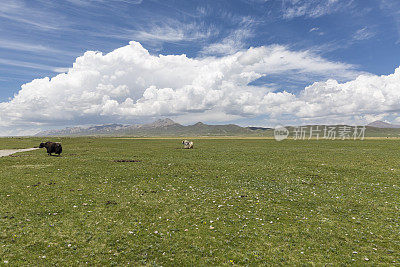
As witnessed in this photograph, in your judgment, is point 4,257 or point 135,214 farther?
point 135,214

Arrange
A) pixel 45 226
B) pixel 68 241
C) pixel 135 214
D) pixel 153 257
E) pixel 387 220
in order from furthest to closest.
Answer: pixel 135 214 → pixel 387 220 → pixel 45 226 → pixel 68 241 → pixel 153 257

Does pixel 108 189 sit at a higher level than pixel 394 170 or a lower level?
lower

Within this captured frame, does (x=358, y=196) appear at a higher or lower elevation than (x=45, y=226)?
higher

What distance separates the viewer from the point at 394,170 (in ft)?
92.7

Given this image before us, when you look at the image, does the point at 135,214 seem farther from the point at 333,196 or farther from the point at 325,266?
the point at 333,196

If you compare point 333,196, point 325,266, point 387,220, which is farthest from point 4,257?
point 333,196

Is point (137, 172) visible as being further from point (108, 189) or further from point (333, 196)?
point (333, 196)

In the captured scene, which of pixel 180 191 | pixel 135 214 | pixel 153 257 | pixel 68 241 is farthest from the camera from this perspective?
pixel 180 191

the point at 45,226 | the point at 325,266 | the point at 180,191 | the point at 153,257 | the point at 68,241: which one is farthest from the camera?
the point at 180,191

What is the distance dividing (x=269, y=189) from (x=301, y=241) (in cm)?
973

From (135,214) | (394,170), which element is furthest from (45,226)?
(394,170)

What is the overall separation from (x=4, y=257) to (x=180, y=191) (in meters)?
12.9

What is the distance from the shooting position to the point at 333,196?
18.5 meters

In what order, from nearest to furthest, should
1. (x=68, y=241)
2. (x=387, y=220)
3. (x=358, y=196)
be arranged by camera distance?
1. (x=68, y=241)
2. (x=387, y=220)
3. (x=358, y=196)
